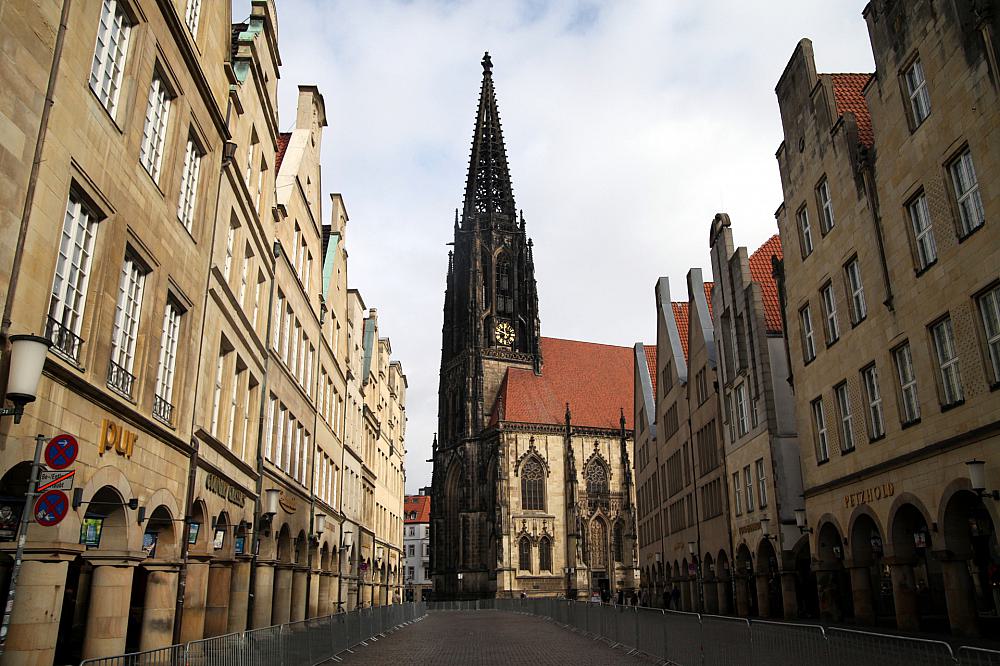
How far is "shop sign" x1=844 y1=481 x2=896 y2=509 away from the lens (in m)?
17.2

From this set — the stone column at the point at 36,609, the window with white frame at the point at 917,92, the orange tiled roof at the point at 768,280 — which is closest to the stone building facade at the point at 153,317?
the stone column at the point at 36,609

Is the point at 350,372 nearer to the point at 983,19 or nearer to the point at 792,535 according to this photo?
the point at 792,535

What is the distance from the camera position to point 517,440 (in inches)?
2872

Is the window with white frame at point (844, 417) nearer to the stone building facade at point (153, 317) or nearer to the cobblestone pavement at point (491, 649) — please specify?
the cobblestone pavement at point (491, 649)

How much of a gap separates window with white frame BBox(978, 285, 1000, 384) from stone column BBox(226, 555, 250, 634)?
15.4 meters

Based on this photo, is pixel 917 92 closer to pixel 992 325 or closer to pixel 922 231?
pixel 922 231

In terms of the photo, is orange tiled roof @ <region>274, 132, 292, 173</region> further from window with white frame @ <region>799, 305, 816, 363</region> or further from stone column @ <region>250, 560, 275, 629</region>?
window with white frame @ <region>799, 305, 816, 363</region>

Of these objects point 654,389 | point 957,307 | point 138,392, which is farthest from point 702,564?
point 138,392

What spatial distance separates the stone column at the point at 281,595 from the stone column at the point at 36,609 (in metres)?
13.4

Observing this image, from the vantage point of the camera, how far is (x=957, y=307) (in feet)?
47.6

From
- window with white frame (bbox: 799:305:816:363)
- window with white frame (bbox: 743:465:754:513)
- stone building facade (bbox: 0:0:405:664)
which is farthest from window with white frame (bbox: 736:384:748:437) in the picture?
stone building facade (bbox: 0:0:405:664)

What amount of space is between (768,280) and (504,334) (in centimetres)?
5169

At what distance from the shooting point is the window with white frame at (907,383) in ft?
54.1

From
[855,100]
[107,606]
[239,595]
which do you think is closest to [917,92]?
[855,100]
